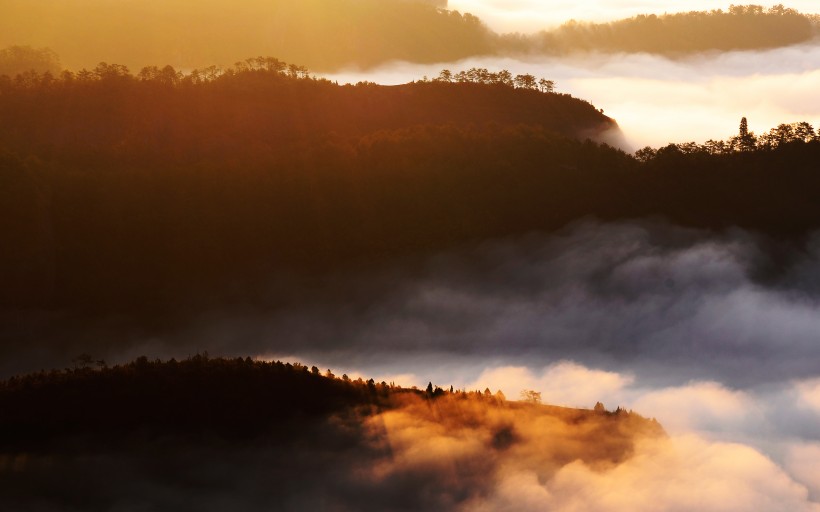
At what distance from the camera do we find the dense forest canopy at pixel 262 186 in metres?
91.9

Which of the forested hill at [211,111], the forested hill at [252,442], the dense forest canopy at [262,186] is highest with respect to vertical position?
the forested hill at [211,111]

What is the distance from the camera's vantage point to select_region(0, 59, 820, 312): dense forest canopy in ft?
301

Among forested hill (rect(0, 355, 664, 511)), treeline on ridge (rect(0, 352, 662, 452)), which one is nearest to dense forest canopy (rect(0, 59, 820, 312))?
treeline on ridge (rect(0, 352, 662, 452))

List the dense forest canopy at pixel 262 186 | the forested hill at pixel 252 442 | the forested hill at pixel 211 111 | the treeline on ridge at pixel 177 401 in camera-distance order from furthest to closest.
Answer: the forested hill at pixel 211 111 < the dense forest canopy at pixel 262 186 < the treeline on ridge at pixel 177 401 < the forested hill at pixel 252 442

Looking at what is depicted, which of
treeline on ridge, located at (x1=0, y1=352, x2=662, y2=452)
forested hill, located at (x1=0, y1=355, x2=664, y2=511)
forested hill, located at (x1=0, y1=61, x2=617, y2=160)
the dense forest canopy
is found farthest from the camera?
forested hill, located at (x1=0, y1=61, x2=617, y2=160)

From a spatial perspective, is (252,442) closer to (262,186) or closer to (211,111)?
(262,186)

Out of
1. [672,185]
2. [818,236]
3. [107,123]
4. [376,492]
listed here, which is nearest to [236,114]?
[107,123]

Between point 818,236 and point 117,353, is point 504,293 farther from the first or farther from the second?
point 117,353

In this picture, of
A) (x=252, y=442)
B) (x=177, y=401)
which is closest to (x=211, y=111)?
(x=177, y=401)

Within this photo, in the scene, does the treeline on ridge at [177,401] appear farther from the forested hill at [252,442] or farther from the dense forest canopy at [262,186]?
the dense forest canopy at [262,186]

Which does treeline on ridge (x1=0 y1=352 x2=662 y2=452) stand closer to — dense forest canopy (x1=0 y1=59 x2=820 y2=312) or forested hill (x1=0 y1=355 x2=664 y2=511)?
forested hill (x1=0 y1=355 x2=664 y2=511)

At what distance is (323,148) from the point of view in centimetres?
11138

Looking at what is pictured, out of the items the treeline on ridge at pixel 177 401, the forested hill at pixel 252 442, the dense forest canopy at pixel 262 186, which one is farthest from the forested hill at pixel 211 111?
the forested hill at pixel 252 442

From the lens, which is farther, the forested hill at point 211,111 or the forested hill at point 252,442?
the forested hill at point 211,111
